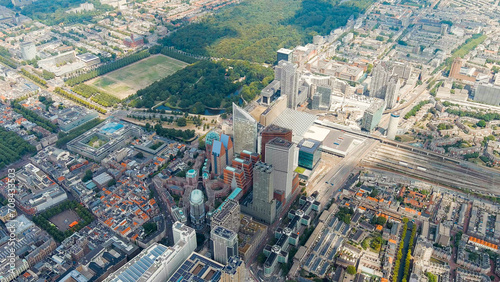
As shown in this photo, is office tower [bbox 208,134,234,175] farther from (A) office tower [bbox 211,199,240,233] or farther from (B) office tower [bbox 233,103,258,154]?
(A) office tower [bbox 211,199,240,233]

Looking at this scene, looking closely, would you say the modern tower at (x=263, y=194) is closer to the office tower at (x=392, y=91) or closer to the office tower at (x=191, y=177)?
the office tower at (x=191, y=177)

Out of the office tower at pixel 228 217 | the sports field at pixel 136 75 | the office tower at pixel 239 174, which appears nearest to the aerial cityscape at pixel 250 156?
the office tower at pixel 228 217

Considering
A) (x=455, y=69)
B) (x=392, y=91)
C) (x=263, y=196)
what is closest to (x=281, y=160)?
(x=263, y=196)

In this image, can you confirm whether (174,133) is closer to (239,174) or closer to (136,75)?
A: (239,174)

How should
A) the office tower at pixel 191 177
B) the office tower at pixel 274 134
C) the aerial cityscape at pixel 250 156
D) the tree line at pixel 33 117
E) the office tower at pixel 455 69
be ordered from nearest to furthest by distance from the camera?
the aerial cityscape at pixel 250 156 < the office tower at pixel 274 134 < the office tower at pixel 191 177 < the tree line at pixel 33 117 < the office tower at pixel 455 69

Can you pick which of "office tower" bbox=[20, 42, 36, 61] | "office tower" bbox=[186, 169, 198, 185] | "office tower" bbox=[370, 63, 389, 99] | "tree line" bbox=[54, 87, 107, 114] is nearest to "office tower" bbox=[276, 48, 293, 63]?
"office tower" bbox=[370, 63, 389, 99]

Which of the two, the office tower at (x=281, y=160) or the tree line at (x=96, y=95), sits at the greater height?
the office tower at (x=281, y=160)

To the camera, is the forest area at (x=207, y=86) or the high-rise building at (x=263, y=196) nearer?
the high-rise building at (x=263, y=196)
